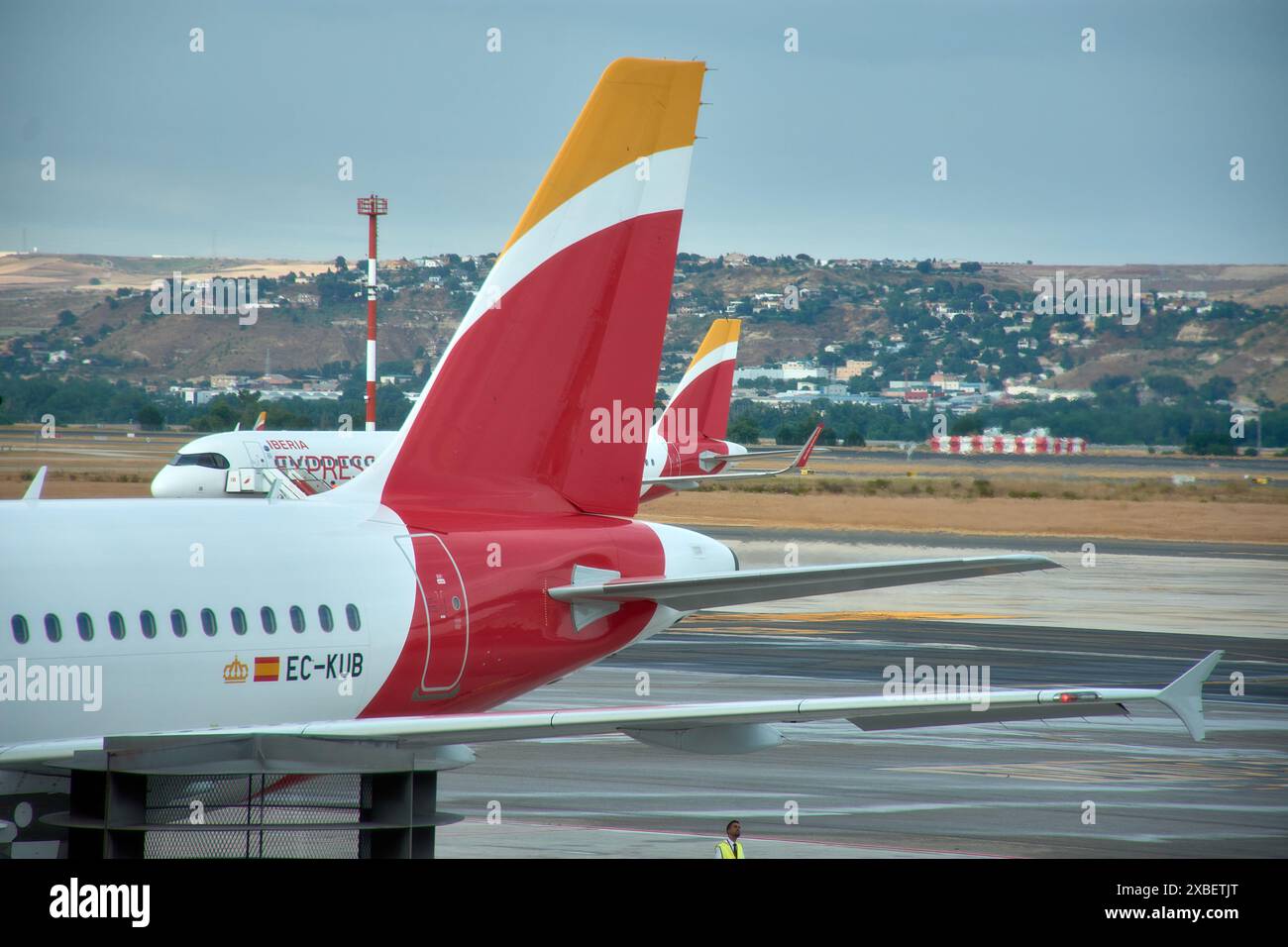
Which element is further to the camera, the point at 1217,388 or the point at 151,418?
the point at 1217,388

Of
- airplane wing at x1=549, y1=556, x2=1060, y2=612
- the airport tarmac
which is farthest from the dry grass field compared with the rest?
airplane wing at x1=549, y1=556, x2=1060, y2=612

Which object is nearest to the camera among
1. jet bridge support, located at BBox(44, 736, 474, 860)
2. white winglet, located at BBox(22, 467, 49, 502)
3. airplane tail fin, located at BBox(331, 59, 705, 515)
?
jet bridge support, located at BBox(44, 736, 474, 860)

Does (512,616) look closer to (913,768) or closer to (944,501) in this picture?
(913,768)

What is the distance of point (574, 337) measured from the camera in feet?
51.5

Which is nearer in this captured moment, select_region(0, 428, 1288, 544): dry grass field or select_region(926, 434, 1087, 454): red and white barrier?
select_region(0, 428, 1288, 544): dry grass field

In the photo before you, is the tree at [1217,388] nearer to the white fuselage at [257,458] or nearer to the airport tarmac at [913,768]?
the white fuselage at [257,458]

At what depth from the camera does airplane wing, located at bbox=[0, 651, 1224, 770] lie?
9070 mm

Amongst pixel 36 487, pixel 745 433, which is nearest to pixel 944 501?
pixel 745 433

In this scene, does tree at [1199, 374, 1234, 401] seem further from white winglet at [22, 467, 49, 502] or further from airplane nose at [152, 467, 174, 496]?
white winglet at [22, 467, 49, 502]

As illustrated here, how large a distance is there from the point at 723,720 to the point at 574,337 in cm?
693

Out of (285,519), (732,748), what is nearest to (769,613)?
(285,519)

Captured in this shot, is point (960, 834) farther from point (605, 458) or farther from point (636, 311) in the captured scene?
point (636, 311)

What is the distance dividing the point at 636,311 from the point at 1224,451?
149067mm

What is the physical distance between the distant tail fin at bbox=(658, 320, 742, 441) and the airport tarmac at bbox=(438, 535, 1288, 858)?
99.0ft
